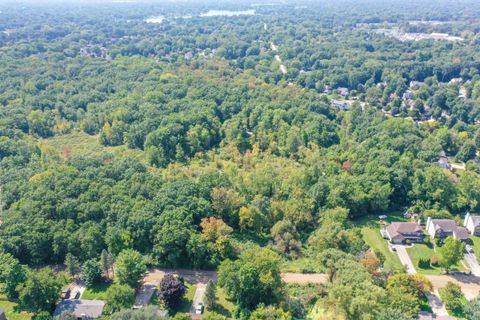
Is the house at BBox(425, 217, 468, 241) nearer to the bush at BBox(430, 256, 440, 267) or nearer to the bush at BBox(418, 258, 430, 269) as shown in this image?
the bush at BBox(430, 256, 440, 267)

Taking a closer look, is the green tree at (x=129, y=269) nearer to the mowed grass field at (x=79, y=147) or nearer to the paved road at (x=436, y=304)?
the paved road at (x=436, y=304)

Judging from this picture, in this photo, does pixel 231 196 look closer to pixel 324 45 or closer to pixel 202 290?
pixel 202 290

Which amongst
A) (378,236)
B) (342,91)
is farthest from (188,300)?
(342,91)

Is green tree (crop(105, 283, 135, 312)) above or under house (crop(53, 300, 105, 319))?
above

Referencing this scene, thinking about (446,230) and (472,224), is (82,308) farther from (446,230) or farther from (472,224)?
(472,224)

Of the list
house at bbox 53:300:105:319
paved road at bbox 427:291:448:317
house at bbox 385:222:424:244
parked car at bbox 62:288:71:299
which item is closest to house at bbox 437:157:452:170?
house at bbox 385:222:424:244

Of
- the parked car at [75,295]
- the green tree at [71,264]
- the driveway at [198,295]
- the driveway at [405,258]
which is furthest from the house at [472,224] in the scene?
the green tree at [71,264]
